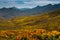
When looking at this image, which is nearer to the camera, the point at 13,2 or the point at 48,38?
the point at 48,38

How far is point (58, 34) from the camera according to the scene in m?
23.9

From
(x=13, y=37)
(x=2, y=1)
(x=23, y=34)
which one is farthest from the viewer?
(x=2, y=1)

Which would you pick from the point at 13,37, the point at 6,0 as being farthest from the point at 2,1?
the point at 13,37

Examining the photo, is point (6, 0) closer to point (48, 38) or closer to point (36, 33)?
point (36, 33)

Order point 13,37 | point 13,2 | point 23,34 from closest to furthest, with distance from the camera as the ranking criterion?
1. point 13,37
2. point 23,34
3. point 13,2

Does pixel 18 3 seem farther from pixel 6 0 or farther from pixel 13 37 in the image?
pixel 13 37

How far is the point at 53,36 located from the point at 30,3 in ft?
25.3

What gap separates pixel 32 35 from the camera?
76.5 ft

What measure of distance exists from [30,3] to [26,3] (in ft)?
2.21

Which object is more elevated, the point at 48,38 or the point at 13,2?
the point at 13,2

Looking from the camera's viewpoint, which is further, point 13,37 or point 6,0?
point 6,0

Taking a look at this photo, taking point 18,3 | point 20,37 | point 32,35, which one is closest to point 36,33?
point 32,35

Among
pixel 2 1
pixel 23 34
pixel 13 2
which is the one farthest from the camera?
pixel 13 2

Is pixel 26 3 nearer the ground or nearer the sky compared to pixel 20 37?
nearer the sky
